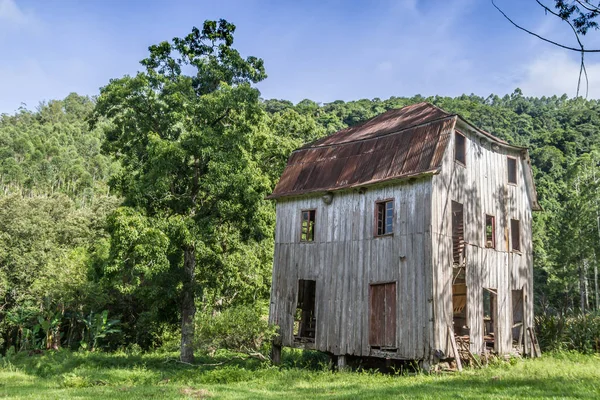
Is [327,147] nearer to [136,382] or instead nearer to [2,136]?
[136,382]

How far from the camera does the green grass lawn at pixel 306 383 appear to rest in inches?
461

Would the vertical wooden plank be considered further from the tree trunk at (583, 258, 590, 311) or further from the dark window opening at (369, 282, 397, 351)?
the tree trunk at (583, 258, 590, 311)

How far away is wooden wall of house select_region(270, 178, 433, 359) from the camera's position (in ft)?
54.4

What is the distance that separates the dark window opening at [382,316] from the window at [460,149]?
513 cm

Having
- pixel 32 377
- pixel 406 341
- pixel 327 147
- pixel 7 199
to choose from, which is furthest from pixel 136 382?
pixel 7 199

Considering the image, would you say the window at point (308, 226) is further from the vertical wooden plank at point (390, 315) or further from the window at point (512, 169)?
the window at point (512, 169)

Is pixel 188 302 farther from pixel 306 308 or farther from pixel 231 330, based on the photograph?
pixel 306 308

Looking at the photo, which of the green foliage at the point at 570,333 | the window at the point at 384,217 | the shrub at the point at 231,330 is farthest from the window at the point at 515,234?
the shrub at the point at 231,330

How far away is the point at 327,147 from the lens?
21.1 meters

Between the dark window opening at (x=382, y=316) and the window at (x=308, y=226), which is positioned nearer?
the dark window opening at (x=382, y=316)

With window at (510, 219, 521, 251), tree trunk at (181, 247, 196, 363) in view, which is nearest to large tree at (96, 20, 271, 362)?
tree trunk at (181, 247, 196, 363)

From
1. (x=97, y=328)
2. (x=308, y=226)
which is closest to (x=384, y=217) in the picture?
(x=308, y=226)

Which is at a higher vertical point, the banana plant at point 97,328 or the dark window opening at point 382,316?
the dark window opening at point 382,316

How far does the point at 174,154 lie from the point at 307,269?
692cm
